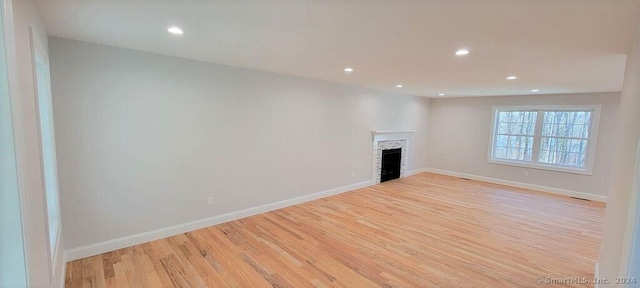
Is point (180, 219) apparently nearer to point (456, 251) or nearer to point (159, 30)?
point (159, 30)

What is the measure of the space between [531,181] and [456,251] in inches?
184

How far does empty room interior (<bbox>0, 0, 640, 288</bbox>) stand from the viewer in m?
1.64

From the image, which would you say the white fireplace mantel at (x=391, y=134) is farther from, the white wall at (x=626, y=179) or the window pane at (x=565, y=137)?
the white wall at (x=626, y=179)

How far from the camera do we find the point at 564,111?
19.3ft

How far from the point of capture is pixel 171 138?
129 inches

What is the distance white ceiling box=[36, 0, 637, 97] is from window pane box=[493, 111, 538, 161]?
10.9 ft

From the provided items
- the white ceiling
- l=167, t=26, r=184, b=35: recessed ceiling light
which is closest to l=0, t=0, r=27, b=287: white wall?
the white ceiling

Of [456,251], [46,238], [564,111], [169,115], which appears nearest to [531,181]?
[564,111]

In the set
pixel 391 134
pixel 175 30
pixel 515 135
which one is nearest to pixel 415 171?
pixel 391 134

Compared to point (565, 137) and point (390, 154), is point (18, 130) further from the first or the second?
point (565, 137)

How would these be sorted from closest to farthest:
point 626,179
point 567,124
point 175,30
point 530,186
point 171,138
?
point 626,179 → point 175,30 → point 171,138 → point 567,124 → point 530,186

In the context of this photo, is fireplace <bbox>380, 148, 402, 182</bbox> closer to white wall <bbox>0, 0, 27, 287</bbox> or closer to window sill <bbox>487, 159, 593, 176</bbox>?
window sill <bbox>487, 159, 593, 176</bbox>

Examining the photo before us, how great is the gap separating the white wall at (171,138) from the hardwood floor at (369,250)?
39 centimetres

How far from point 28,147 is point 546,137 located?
8.25m
